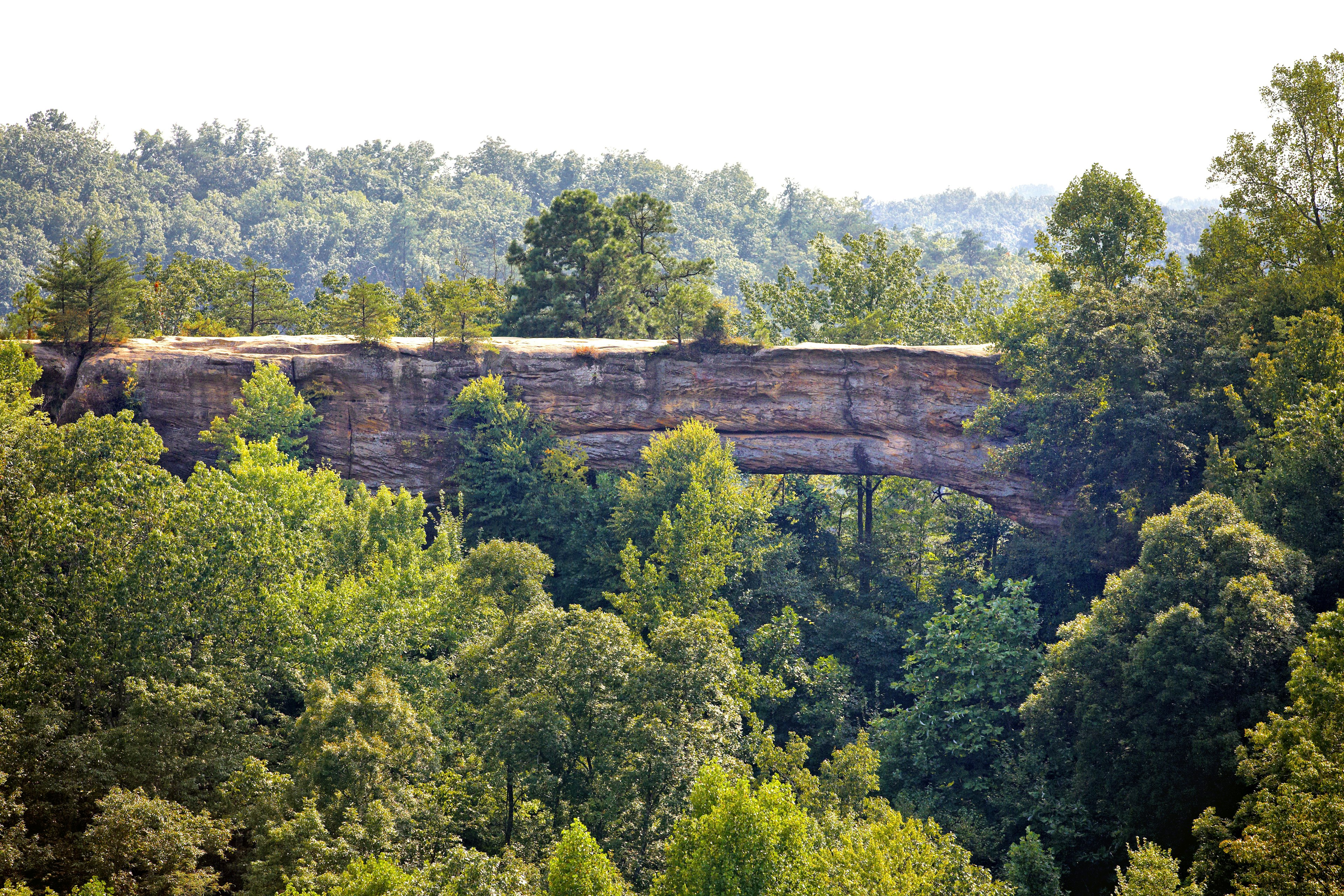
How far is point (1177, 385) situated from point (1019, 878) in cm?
1594

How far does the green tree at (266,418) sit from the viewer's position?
3397 cm

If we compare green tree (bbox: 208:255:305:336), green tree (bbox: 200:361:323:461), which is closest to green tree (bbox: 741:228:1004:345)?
green tree (bbox: 200:361:323:461)

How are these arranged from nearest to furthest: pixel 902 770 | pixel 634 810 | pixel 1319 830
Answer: pixel 1319 830 → pixel 634 810 → pixel 902 770

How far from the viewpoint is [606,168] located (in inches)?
5027

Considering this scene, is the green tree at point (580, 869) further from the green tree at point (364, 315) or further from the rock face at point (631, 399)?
the green tree at point (364, 315)

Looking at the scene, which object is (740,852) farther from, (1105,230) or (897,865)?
(1105,230)

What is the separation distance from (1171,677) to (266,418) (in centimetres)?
2841

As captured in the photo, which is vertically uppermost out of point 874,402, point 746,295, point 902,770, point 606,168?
point 606,168

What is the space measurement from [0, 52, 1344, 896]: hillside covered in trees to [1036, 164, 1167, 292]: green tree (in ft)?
0.51

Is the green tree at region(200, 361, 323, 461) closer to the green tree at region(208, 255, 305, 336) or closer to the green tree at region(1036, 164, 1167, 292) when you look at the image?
the green tree at region(208, 255, 305, 336)

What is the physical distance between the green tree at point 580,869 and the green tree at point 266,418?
66.7ft

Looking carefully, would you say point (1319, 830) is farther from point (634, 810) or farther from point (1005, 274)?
point (1005, 274)

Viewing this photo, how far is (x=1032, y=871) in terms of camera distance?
2286 cm

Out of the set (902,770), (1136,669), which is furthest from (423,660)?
(1136,669)
